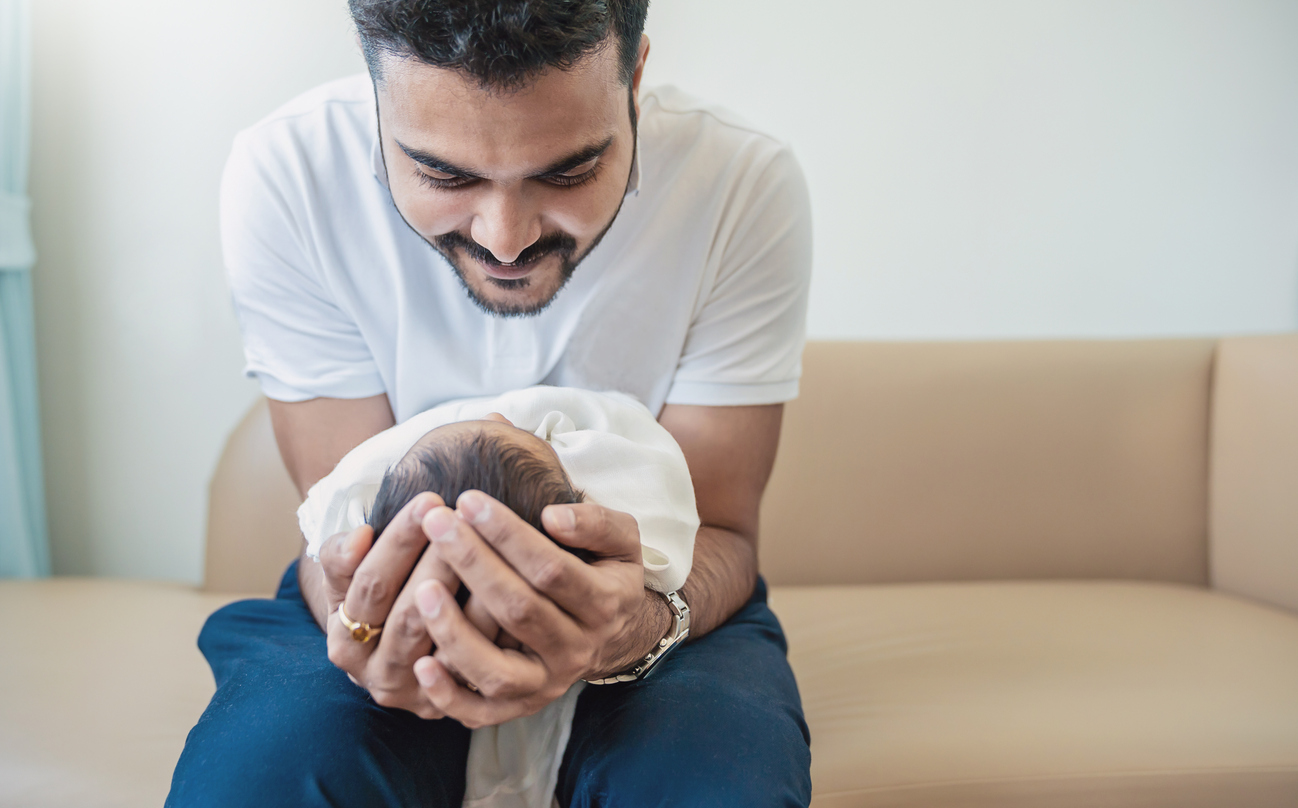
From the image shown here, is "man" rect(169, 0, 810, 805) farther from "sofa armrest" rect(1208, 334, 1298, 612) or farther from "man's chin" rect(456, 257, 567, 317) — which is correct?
"sofa armrest" rect(1208, 334, 1298, 612)

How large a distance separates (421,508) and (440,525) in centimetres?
3

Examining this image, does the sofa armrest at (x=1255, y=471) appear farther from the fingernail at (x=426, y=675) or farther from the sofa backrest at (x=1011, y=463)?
the fingernail at (x=426, y=675)

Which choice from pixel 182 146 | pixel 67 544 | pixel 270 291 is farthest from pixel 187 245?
pixel 270 291

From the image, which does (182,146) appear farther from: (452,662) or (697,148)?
(452,662)

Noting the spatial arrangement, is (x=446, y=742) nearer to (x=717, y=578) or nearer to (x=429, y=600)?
(x=429, y=600)

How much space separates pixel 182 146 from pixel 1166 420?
237cm

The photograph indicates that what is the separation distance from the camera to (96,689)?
4.41 ft

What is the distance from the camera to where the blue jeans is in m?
0.77

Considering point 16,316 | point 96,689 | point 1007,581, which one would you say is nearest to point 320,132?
point 96,689

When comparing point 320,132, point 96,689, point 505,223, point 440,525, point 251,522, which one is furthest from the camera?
point 251,522

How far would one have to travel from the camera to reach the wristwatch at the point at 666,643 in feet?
3.04

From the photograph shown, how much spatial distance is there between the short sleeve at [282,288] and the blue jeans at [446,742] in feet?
1.24

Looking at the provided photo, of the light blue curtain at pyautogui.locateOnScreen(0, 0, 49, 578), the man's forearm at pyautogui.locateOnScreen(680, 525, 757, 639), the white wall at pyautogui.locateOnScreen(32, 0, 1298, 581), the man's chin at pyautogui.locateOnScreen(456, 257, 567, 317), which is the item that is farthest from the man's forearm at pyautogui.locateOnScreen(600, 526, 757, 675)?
the light blue curtain at pyautogui.locateOnScreen(0, 0, 49, 578)

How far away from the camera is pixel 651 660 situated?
0.93 metres
